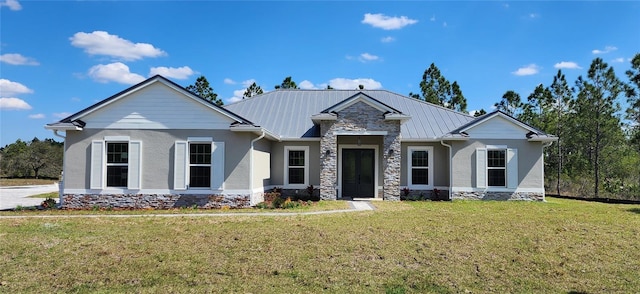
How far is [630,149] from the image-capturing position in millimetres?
25219

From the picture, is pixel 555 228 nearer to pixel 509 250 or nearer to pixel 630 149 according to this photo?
pixel 509 250

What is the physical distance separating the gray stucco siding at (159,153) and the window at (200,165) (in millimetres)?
463

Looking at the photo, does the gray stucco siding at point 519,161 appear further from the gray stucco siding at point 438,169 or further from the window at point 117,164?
the window at point 117,164

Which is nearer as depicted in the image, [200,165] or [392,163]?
[200,165]

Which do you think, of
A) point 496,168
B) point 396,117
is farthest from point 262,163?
point 496,168

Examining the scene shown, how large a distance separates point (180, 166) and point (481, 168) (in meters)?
12.5

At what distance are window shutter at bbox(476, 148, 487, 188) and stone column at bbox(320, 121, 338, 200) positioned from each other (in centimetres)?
627

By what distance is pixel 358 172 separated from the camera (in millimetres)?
17922

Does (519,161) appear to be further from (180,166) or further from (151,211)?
(151,211)

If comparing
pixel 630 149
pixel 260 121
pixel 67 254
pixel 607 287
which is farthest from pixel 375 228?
pixel 630 149

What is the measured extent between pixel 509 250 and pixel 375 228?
3155 mm

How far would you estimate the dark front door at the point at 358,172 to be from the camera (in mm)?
17875

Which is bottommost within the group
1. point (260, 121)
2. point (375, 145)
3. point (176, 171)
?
point (176, 171)

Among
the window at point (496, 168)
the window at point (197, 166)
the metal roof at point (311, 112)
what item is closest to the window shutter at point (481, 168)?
the window at point (496, 168)
